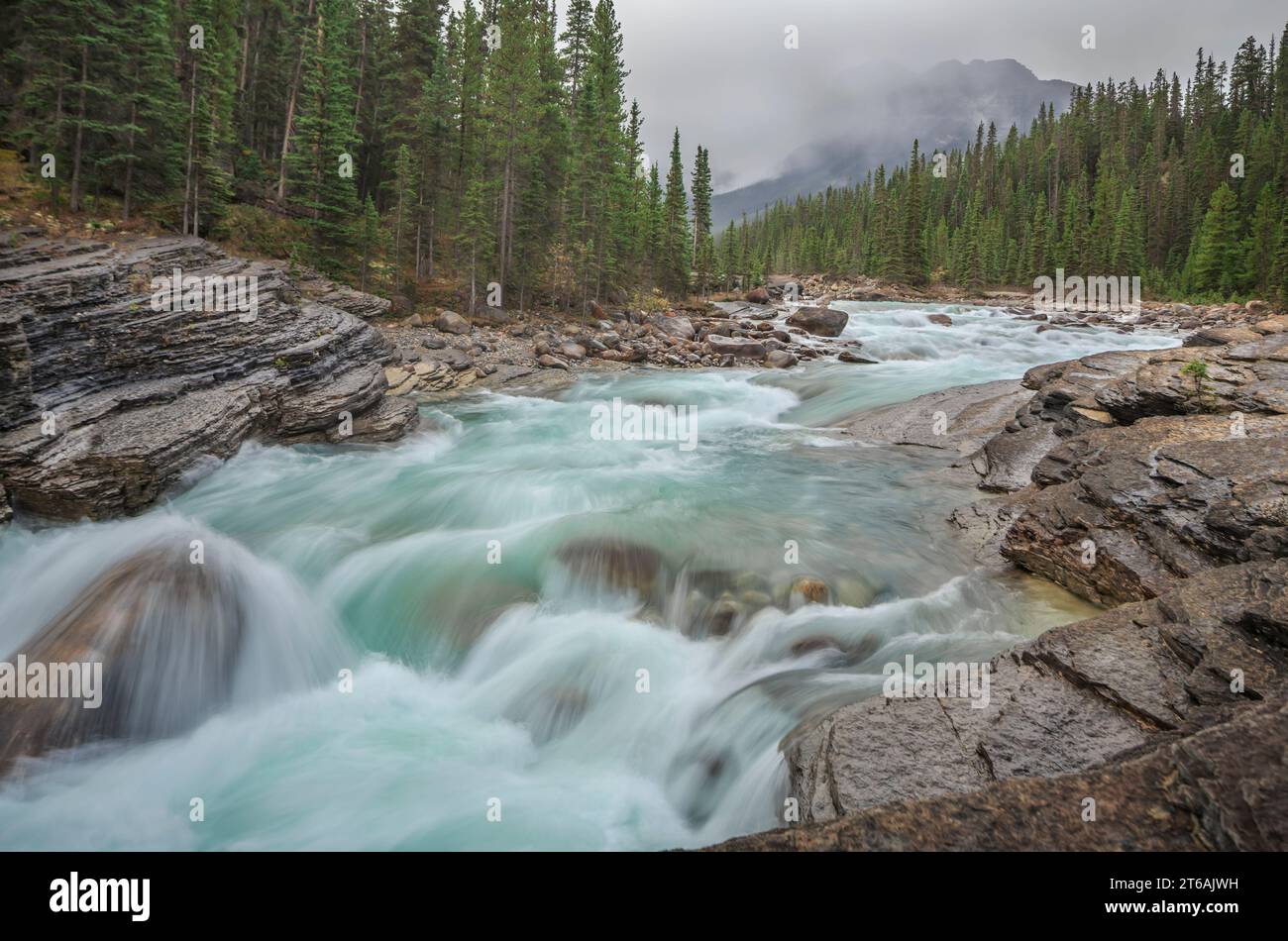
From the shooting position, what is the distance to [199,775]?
6105 millimetres

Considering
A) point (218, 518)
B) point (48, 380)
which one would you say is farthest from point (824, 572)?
point (48, 380)

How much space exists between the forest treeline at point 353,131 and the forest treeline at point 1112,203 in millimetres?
42296

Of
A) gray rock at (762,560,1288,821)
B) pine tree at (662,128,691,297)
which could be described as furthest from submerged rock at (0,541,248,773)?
pine tree at (662,128,691,297)

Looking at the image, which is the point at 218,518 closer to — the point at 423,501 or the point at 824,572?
the point at 423,501

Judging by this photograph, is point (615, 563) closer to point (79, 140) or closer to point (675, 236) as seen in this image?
point (79, 140)

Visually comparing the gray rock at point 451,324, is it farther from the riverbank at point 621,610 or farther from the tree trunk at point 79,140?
the riverbank at point 621,610

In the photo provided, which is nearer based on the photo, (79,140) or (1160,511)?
(1160,511)

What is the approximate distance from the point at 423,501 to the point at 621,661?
22.2ft

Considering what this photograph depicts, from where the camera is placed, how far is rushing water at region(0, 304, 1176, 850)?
5.71m

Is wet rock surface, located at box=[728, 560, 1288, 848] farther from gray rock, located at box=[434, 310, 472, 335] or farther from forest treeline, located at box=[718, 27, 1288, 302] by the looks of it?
forest treeline, located at box=[718, 27, 1288, 302]

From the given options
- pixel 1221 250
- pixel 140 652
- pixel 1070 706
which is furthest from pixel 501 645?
pixel 1221 250

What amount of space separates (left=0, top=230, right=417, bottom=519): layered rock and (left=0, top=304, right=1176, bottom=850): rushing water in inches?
34.9

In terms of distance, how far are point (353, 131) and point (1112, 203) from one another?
278 ft

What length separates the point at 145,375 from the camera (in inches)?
518
